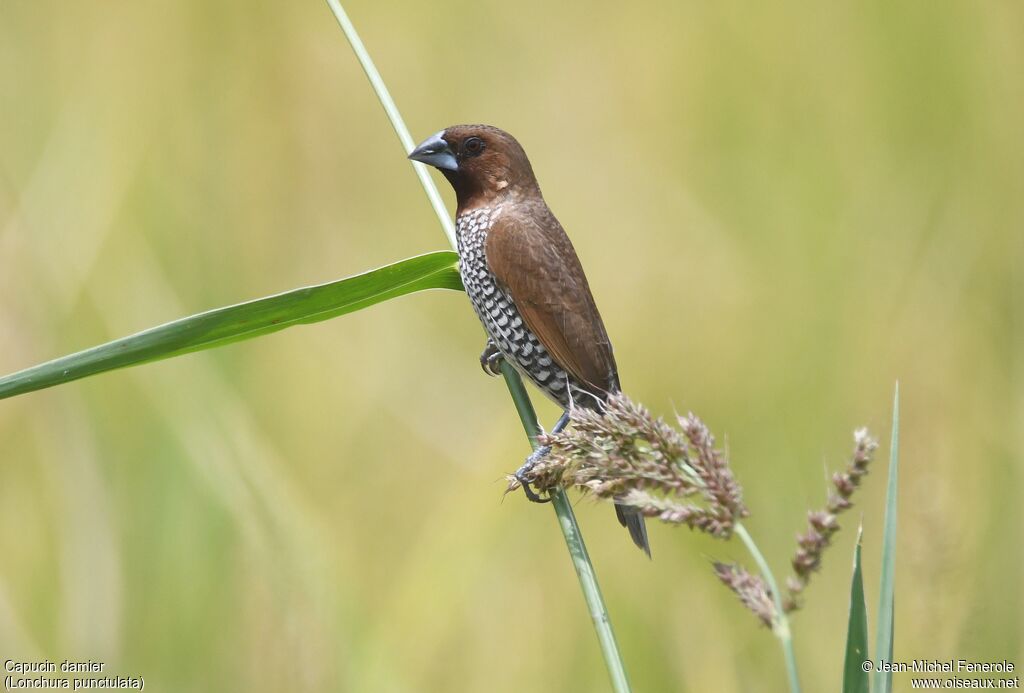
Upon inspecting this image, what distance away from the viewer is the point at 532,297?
283 centimetres

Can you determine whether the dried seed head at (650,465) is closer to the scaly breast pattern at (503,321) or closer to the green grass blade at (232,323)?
the green grass blade at (232,323)

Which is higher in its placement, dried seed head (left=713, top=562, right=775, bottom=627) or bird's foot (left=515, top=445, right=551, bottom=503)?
bird's foot (left=515, top=445, right=551, bottom=503)

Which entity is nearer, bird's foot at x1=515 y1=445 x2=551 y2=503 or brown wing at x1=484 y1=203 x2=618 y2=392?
bird's foot at x1=515 y1=445 x2=551 y2=503

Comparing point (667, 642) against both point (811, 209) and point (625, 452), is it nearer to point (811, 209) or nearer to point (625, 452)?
point (625, 452)

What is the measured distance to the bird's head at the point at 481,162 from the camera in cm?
301

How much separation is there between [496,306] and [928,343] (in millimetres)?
2143

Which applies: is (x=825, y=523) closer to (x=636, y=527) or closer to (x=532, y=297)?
(x=636, y=527)

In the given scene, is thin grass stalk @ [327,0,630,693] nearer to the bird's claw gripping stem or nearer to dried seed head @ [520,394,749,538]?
the bird's claw gripping stem

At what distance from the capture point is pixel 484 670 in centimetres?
325

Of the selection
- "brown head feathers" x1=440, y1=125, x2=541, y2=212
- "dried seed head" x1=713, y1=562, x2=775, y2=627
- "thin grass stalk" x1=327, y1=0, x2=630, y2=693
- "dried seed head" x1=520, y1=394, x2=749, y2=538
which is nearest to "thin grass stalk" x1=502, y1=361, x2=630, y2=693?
"thin grass stalk" x1=327, y1=0, x2=630, y2=693

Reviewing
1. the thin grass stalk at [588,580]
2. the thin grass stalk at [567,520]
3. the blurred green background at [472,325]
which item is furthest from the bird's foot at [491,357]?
the thin grass stalk at [588,580]

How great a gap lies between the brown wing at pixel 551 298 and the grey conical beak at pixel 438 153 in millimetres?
251

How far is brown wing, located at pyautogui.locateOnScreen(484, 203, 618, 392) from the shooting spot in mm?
2807

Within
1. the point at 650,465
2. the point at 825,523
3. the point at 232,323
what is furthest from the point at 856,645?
the point at 232,323
